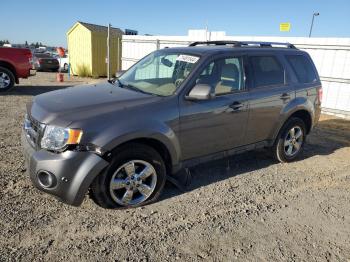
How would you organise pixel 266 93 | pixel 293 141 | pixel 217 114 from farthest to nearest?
pixel 293 141
pixel 266 93
pixel 217 114

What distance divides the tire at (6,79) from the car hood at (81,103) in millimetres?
8206

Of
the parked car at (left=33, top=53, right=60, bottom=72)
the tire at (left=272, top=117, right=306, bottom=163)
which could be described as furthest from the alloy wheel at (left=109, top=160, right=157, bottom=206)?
the parked car at (left=33, top=53, right=60, bottom=72)

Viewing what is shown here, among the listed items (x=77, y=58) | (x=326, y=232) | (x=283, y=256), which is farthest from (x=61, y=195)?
(x=77, y=58)

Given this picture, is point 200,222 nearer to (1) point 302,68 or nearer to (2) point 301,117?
(2) point 301,117

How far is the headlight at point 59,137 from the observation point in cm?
321

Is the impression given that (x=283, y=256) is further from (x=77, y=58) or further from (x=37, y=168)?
(x=77, y=58)

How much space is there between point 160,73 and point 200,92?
1002mm

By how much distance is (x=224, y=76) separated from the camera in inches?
173

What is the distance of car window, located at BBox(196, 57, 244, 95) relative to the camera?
420cm

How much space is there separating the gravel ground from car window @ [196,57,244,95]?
1317 mm

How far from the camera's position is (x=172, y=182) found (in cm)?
425

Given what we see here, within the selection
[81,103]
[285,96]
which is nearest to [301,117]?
[285,96]

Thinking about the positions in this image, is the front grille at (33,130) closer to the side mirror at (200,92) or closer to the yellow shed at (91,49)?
the side mirror at (200,92)

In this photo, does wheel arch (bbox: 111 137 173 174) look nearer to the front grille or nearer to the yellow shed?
the front grille
